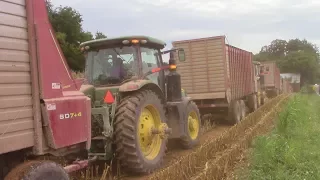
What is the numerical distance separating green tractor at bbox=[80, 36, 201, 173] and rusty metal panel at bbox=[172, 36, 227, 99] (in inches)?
157

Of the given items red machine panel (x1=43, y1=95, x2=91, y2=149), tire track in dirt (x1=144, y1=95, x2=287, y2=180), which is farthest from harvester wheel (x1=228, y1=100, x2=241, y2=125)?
red machine panel (x1=43, y1=95, x2=91, y2=149)

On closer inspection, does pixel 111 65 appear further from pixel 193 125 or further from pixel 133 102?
pixel 193 125

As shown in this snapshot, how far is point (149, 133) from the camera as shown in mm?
5855

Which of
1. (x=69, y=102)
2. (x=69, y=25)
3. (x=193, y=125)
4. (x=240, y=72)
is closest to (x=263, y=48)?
(x=69, y=25)

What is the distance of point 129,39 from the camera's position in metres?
6.05

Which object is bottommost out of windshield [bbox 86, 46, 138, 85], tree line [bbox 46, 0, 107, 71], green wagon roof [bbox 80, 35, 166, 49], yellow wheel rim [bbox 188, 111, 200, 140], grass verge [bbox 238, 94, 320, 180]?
grass verge [bbox 238, 94, 320, 180]

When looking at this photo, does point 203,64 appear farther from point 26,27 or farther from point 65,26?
point 65,26

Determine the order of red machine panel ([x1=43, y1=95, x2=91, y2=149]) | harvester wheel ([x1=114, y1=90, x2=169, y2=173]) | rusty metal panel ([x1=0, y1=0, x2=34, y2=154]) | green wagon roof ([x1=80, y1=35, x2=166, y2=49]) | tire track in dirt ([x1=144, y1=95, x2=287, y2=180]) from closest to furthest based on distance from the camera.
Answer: rusty metal panel ([x1=0, y1=0, x2=34, y2=154])
red machine panel ([x1=43, y1=95, x2=91, y2=149])
tire track in dirt ([x1=144, y1=95, x2=287, y2=180])
harvester wheel ([x1=114, y1=90, x2=169, y2=173])
green wagon roof ([x1=80, y1=35, x2=166, y2=49])

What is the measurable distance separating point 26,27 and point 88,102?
A: 1.07m

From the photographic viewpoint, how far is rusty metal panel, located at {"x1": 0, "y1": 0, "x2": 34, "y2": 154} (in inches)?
115

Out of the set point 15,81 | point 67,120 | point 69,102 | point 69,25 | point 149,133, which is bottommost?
point 149,133

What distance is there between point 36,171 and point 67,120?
58 centimetres

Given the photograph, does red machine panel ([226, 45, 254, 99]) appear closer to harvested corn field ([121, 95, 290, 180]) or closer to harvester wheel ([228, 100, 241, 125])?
harvester wheel ([228, 100, 241, 125])

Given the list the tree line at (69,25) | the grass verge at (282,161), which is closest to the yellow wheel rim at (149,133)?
the grass verge at (282,161)
